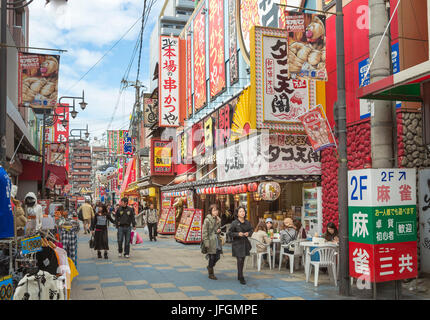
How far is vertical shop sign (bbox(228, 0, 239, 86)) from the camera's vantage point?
18906 millimetres

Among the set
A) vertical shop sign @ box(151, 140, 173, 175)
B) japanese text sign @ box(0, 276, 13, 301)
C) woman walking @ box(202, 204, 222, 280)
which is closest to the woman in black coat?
woman walking @ box(202, 204, 222, 280)

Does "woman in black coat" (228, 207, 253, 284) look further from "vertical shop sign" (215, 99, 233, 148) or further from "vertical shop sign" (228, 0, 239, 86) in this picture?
"vertical shop sign" (228, 0, 239, 86)

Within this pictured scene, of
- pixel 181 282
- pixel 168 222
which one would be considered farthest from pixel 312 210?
pixel 168 222

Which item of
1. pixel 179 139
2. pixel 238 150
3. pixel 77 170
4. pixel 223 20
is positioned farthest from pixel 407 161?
pixel 77 170

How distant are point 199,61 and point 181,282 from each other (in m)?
17.3

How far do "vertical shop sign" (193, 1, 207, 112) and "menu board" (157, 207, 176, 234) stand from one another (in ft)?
20.5

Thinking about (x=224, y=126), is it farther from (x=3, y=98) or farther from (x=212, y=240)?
(x=3, y=98)

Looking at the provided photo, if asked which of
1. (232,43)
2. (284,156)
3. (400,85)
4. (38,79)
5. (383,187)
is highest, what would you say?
(232,43)

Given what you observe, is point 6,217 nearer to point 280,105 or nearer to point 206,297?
point 206,297

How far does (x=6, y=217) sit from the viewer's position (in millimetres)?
5938

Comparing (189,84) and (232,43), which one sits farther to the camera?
(189,84)

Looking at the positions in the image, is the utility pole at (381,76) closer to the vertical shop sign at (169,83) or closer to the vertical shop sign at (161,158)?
the vertical shop sign at (169,83)

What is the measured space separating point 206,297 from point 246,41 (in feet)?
42.3

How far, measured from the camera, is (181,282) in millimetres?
9461
